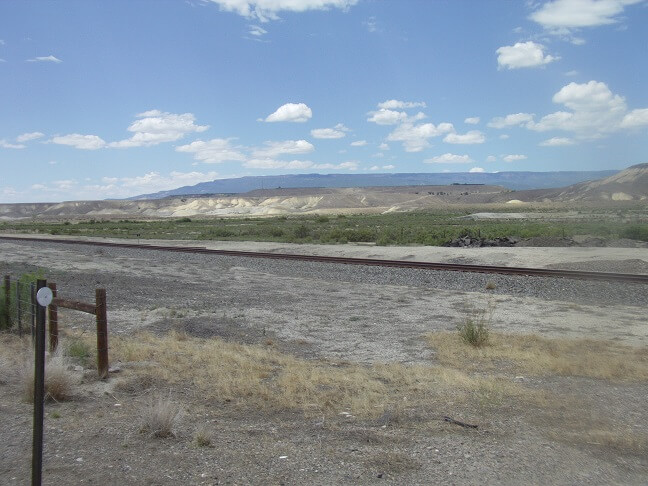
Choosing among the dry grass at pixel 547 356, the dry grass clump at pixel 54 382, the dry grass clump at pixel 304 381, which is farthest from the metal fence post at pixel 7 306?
the dry grass at pixel 547 356

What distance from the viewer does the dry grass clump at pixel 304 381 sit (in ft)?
26.5

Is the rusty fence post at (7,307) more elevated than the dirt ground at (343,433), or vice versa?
the rusty fence post at (7,307)

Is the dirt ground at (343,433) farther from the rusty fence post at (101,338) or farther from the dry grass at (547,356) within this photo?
the dry grass at (547,356)

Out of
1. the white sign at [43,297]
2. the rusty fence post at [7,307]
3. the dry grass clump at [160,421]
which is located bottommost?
the dry grass clump at [160,421]

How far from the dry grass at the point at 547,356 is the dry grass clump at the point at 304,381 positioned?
1.06m

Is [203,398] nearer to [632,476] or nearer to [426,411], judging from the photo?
[426,411]

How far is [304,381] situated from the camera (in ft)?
29.9

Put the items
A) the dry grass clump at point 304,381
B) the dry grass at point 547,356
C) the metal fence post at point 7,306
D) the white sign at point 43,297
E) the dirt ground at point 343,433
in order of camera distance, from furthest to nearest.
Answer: the metal fence post at point 7,306, the dry grass at point 547,356, the dry grass clump at point 304,381, the dirt ground at point 343,433, the white sign at point 43,297

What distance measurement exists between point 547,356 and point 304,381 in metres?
4.59

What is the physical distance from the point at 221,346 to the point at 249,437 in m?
5.37

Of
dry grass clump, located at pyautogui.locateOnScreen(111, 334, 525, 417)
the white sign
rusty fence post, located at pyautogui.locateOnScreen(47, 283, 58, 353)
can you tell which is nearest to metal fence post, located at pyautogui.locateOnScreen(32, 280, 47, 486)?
the white sign

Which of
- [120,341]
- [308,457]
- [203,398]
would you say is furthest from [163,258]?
[308,457]

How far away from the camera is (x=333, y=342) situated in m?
13.2

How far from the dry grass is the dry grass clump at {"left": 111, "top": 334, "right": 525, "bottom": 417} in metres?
A: 1.06
